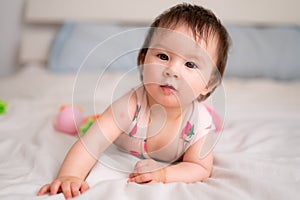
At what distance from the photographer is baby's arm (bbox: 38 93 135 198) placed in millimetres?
727

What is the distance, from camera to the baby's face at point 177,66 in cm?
73

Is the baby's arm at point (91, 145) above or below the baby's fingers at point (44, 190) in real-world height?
above

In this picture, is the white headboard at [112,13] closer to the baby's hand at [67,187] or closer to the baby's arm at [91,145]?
the baby's arm at [91,145]

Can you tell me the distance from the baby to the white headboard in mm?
975

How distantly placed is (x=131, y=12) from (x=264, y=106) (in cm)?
84

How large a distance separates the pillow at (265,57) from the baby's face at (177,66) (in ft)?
2.98

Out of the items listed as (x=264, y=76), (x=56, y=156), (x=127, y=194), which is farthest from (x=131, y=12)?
(x=127, y=194)

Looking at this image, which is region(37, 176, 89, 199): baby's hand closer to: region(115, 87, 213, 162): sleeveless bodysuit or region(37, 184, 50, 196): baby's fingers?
region(37, 184, 50, 196): baby's fingers

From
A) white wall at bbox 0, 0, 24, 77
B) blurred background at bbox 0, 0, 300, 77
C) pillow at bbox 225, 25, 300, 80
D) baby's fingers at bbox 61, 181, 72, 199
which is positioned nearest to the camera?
baby's fingers at bbox 61, 181, 72, 199

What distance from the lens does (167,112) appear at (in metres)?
0.84

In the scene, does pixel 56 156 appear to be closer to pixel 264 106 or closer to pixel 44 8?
pixel 264 106

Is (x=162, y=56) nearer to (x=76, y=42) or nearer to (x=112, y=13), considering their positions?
(x=76, y=42)

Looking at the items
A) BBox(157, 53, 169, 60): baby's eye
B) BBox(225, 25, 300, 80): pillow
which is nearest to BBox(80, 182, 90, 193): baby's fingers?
BBox(157, 53, 169, 60): baby's eye

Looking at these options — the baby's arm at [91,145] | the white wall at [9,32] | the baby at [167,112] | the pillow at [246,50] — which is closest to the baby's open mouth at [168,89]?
the baby at [167,112]
